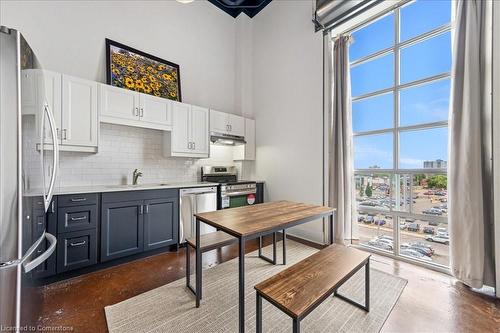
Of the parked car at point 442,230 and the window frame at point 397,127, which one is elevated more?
the window frame at point 397,127

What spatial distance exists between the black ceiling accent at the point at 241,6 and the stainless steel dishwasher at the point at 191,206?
149 inches

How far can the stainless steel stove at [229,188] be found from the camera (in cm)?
344

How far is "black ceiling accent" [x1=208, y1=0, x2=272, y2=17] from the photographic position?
13.6ft

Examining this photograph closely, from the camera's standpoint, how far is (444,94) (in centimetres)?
229

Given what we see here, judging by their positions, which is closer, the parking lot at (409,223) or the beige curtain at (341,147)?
the parking lot at (409,223)

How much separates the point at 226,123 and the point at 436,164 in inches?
121

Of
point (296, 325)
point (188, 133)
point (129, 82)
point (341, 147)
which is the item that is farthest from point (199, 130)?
point (296, 325)

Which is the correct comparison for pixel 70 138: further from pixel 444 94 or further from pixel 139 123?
pixel 444 94

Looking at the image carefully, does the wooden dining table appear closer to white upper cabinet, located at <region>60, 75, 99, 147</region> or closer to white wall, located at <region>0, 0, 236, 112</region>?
white upper cabinet, located at <region>60, 75, 99, 147</region>

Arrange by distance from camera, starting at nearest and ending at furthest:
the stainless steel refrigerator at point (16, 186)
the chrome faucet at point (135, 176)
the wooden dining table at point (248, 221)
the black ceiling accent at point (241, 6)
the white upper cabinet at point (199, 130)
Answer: the stainless steel refrigerator at point (16, 186)
the wooden dining table at point (248, 221)
the chrome faucet at point (135, 176)
the white upper cabinet at point (199, 130)
the black ceiling accent at point (241, 6)

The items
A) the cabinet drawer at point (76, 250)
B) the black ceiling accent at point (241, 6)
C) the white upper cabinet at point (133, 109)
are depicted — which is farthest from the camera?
the black ceiling accent at point (241, 6)

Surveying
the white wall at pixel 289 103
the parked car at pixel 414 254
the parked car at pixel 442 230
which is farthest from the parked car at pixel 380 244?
the white wall at pixel 289 103

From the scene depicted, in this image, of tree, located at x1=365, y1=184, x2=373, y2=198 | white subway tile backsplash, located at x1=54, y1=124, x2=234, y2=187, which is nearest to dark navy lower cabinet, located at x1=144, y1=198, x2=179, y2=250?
white subway tile backsplash, located at x1=54, y1=124, x2=234, y2=187

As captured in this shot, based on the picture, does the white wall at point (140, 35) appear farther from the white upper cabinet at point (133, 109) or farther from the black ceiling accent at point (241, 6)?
the white upper cabinet at point (133, 109)
